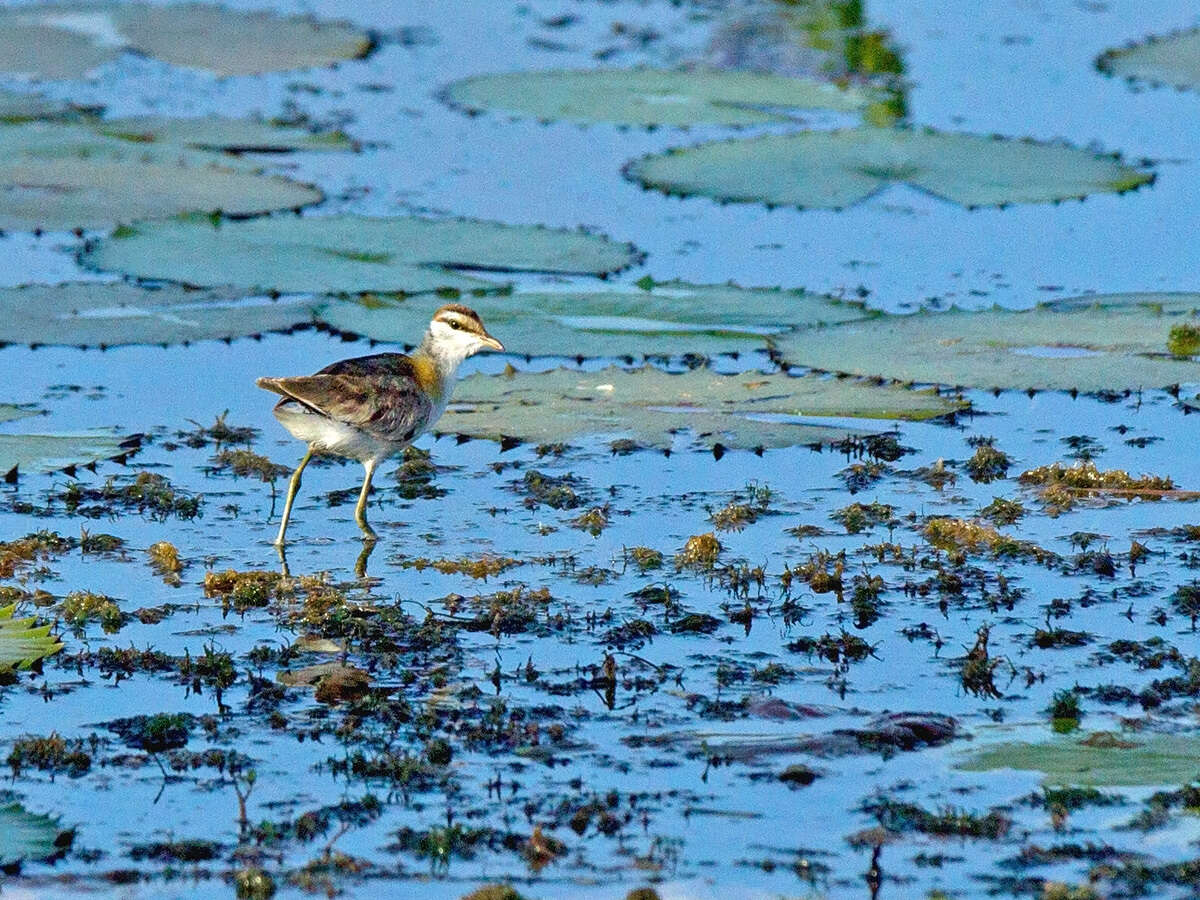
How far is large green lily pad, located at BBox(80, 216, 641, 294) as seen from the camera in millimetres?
11547

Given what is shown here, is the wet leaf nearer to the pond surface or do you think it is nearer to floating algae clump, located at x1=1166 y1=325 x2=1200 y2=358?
the pond surface

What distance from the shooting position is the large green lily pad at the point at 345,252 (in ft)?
37.9

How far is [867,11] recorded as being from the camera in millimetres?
20344

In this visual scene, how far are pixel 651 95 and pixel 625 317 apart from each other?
18.8 feet

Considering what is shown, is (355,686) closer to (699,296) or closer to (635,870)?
(635,870)

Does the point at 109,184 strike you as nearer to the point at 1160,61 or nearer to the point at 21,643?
the point at 21,643

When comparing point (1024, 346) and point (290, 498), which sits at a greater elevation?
point (1024, 346)

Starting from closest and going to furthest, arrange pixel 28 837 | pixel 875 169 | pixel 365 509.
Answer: pixel 28 837 < pixel 365 509 < pixel 875 169

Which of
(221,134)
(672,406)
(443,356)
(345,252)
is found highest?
(221,134)

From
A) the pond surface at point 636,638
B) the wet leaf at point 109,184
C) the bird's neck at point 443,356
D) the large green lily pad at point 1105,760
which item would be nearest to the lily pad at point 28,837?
the pond surface at point 636,638

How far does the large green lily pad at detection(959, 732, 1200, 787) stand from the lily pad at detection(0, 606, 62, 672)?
10.4ft

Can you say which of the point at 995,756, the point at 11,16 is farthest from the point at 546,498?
the point at 11,16

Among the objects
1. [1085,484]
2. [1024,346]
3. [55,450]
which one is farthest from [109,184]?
[1085,484]

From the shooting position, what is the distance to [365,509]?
28.8 feet
